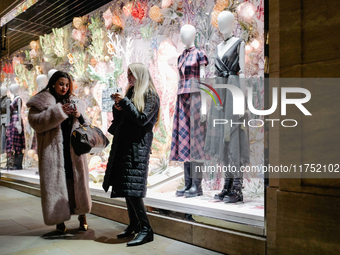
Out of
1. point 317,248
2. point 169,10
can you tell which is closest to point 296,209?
point 317,248

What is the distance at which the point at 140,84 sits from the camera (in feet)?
9.05

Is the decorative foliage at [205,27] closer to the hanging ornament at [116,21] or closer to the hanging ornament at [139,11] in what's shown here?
the hanging ornament at [139,11]

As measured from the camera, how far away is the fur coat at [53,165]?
288 cm

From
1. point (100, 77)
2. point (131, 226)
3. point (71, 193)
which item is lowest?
point (131, 226)

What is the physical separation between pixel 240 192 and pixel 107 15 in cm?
323

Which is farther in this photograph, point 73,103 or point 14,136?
point 14,136

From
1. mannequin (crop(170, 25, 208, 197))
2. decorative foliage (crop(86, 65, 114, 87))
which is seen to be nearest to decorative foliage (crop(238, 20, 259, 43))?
mannequin (crop(170, 25, 208, 197))

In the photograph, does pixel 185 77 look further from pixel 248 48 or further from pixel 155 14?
pixel 155 14

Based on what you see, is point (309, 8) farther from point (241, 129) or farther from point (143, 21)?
point (143, 21)

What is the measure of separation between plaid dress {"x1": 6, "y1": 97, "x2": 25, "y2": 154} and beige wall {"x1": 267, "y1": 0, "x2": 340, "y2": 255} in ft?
17.8

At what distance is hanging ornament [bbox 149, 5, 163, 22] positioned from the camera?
12.5 feet

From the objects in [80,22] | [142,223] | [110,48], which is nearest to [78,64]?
[80,22]

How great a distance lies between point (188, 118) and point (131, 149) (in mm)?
943

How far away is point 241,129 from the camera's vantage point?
285cm
